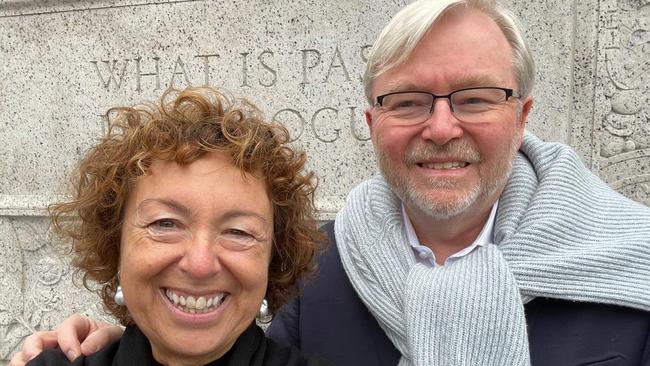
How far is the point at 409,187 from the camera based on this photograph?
137cm

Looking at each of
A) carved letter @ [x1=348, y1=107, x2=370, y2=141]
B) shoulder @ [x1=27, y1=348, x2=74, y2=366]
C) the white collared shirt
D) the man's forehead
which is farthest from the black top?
carved letter @ [x1=348, y1=107, x2=370, y2=141]

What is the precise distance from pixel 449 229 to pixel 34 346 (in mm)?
1068

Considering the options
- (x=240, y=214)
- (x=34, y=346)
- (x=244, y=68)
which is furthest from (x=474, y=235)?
(x=244, y=68)

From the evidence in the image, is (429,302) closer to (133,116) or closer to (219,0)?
(133,116)

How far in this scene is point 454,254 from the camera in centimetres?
142

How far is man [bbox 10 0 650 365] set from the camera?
1.21 m

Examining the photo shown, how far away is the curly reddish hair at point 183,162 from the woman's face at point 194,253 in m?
0.03

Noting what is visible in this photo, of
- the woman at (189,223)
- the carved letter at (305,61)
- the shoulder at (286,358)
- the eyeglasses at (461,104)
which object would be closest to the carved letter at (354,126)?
the carved letter at (305,61)

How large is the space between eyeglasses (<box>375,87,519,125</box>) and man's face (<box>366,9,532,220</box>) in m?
A: 0.01

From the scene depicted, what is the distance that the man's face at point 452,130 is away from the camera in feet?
4.22

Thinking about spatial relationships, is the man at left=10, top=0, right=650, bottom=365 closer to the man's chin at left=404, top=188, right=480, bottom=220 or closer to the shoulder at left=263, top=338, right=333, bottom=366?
the man's chin at left=404, top=188, right=480, bottom=220

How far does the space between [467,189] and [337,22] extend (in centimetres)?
169

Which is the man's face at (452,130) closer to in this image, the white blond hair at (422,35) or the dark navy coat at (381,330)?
the white blond hair at (422,35)

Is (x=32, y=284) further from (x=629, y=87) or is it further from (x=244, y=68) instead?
(x=629, y=87)
